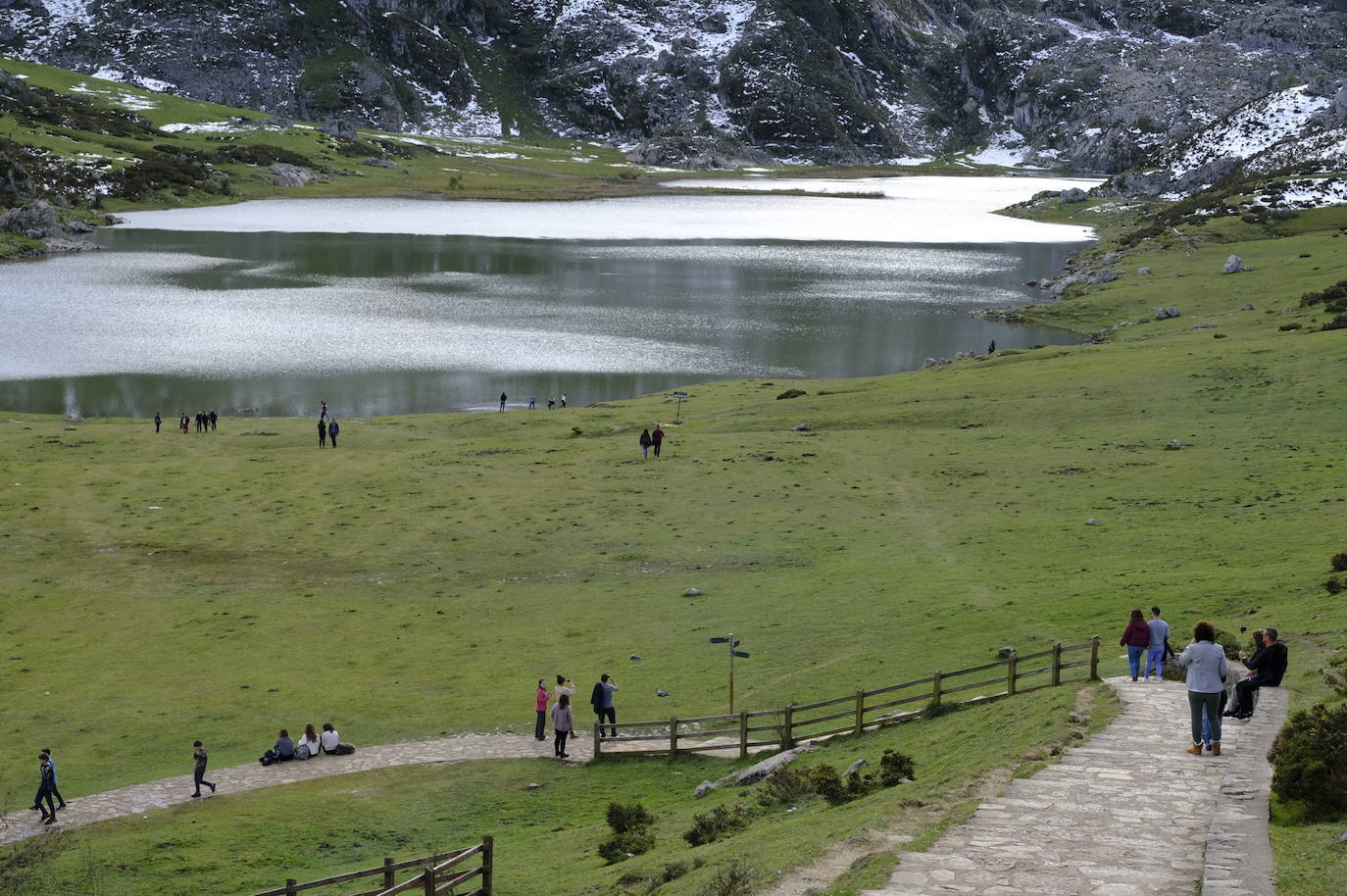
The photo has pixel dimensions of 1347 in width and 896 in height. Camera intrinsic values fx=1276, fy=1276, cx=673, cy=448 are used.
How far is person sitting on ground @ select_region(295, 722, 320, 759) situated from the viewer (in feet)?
100.0

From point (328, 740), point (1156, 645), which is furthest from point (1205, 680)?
point (328, 740)

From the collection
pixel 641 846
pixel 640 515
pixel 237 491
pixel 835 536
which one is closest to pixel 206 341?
pixel 237 491

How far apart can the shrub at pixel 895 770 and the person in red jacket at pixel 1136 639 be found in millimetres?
6234

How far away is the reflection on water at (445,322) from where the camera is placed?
90938 mm

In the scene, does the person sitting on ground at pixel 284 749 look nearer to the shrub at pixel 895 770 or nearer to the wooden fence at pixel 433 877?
the wooden fence at pixel 433 877

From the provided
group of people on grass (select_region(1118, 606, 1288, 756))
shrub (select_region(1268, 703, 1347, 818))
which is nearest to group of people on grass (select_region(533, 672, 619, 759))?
group of people on grass (select_region(1118, 606, 1288, 756))

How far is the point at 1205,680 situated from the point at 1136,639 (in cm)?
601

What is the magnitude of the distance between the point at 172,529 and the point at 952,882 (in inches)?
1744

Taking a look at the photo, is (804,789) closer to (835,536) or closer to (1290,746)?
(1290,746)

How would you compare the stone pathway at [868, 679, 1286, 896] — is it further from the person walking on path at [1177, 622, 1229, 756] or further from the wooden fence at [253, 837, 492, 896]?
the wooden fence at [253, 837, 492, 896]

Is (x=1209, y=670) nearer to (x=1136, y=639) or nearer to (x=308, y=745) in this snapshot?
(x=1136, y=639)

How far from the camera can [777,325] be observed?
11962 centimetres

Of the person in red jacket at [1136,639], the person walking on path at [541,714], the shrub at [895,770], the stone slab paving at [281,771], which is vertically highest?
the person in red jacket at [1136,639]

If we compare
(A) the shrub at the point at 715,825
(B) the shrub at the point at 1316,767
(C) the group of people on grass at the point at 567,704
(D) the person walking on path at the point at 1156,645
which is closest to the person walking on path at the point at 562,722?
(C) the group of people on grass at the point at 567,704
